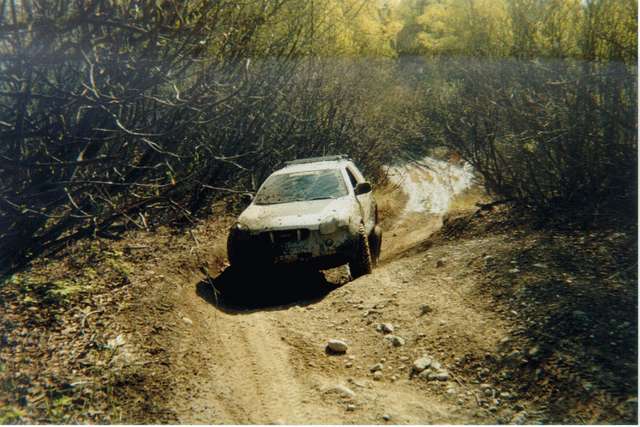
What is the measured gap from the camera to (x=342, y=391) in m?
4.13

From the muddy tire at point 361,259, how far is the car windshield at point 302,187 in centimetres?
98

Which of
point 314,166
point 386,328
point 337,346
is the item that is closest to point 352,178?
point 314,166

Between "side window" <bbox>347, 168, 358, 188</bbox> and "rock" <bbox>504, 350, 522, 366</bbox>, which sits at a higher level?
"side window" <bbox>347, 168, 358, 188</bbox>

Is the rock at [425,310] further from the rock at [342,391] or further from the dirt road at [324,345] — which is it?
the rock at [342,391]

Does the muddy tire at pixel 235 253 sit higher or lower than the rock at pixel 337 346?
higher

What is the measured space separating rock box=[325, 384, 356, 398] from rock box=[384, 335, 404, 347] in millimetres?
959

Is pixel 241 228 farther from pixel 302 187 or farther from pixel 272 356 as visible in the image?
pixel 272 356

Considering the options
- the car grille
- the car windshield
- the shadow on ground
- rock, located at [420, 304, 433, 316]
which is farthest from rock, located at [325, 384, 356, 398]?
the car windshield

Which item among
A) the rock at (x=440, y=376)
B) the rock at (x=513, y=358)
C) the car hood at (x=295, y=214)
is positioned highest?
the car hood at (x=295, y=214)

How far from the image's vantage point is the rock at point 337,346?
4.95 m


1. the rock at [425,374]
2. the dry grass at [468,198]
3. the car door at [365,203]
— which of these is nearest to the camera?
the rock at [425,374]

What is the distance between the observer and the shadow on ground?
6695mm

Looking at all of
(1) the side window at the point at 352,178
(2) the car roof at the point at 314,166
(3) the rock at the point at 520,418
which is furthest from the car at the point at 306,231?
(3) the rock at the point at 520,418

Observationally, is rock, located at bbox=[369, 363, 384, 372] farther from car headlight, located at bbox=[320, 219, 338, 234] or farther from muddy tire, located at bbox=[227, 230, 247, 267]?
muddy tire, located at bbox=[227, 230, 247, 267]
